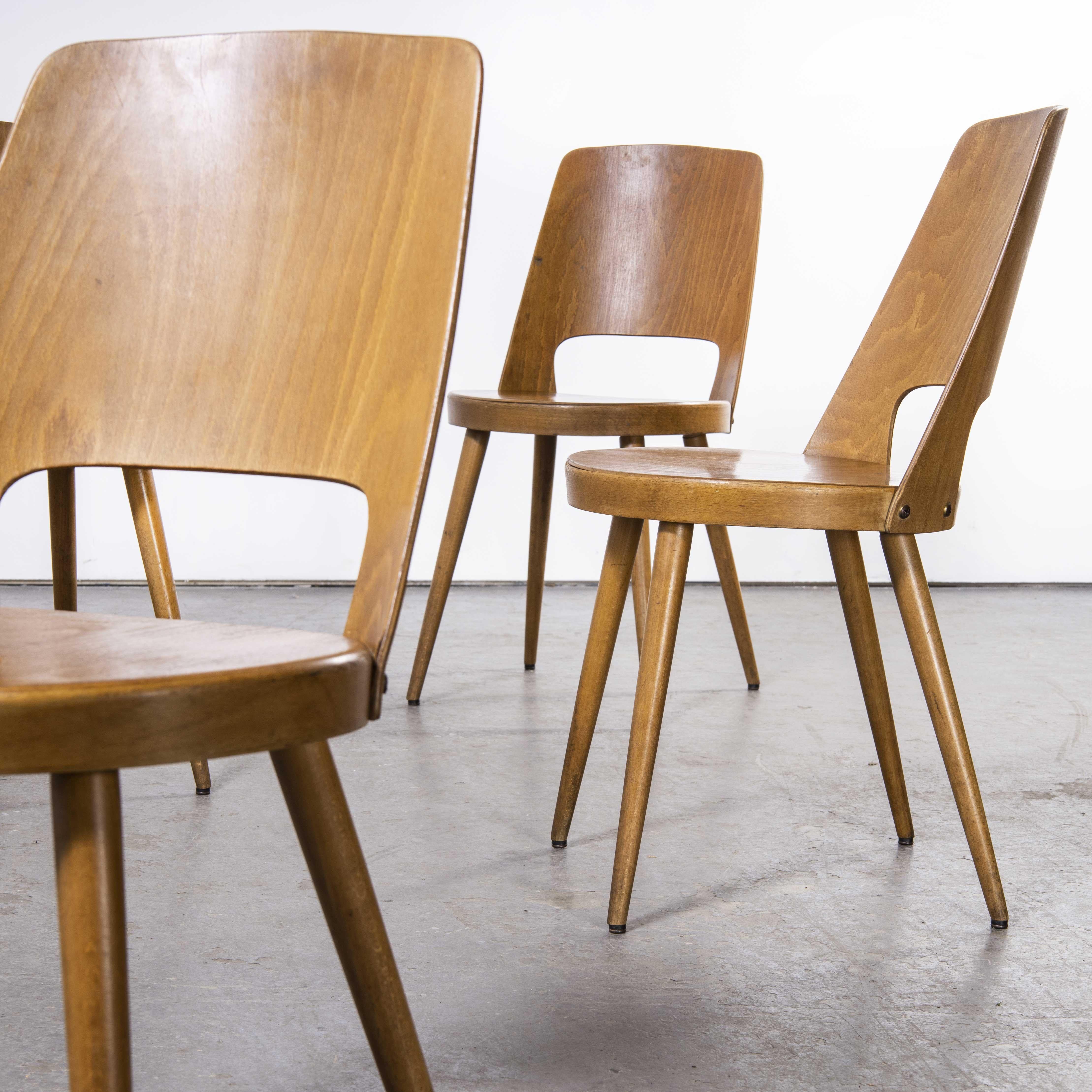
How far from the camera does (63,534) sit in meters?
1.37

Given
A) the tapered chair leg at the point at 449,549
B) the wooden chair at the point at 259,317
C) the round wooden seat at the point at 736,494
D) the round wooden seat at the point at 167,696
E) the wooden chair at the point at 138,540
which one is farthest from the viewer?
the tapered chair leg at the point at 449,549

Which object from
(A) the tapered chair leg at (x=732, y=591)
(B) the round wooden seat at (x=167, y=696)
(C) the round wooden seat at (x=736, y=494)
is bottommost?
(A) the tapered chair leg at (x=732, y=591)

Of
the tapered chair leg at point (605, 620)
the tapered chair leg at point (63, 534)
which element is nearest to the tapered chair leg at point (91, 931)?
the tapered chair leg at point (605, 620)

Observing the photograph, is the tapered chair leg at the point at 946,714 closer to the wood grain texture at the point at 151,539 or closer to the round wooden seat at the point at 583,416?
the round wooden seat at the point at 583,416

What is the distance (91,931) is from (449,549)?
1.47 meters

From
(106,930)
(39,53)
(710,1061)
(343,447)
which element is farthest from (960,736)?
(39,53)

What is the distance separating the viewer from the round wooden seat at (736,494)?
109 cm

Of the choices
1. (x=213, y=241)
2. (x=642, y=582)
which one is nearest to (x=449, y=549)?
(x=642, y=582)

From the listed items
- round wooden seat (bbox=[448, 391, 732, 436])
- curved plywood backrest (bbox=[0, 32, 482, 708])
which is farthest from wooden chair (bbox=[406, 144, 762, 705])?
curved plywood backrest (bbox=[0, 32, 482, 708])

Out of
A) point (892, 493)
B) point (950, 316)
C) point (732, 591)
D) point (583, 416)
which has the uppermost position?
point (950, 316)

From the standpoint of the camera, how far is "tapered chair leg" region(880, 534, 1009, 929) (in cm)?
116

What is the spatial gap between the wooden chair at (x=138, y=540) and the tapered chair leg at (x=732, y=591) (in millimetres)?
829

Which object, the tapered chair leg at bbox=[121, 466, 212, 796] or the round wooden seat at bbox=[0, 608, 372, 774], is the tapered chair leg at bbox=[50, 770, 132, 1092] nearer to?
the round wooden seat at bbox=[0, 608, 372, 774]

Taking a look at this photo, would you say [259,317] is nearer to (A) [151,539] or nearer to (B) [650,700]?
(B) [650,700]
